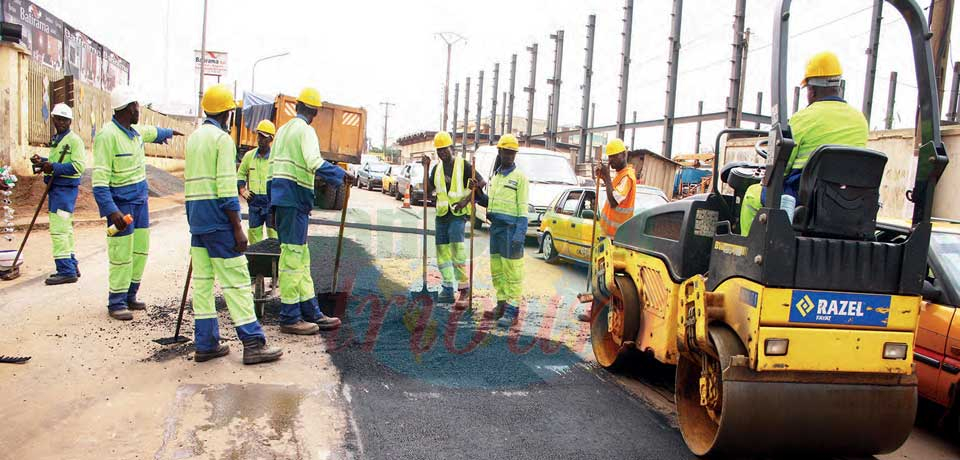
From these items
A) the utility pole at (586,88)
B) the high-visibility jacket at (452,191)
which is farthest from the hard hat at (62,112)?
the utility pole at (586,88)

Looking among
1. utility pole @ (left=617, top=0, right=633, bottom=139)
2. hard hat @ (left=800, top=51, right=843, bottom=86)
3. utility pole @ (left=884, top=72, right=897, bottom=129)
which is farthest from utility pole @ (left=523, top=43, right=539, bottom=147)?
hard hat @ (left=800, top=51, right=843, bottom=86)

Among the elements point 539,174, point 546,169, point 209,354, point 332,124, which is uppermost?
point 332,124

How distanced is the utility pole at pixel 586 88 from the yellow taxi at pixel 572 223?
61.6ft

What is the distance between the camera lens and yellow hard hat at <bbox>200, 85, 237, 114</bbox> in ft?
15.9

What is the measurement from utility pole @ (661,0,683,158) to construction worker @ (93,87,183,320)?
1910 centimetres

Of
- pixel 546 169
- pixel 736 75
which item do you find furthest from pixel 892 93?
pixel 546 169

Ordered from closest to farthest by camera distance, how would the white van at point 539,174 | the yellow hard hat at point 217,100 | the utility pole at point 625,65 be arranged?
the yellow hard hat at point 217,100 < the white van at point 539,174 < the utility pole at point 625,65

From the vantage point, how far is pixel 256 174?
8195 millimetres

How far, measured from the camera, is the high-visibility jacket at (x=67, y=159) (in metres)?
6.92

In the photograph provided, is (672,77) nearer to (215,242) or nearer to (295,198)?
(295,198)

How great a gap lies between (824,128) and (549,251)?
7.77 metres

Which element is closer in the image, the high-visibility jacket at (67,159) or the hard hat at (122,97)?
the hard hat at (122,97)

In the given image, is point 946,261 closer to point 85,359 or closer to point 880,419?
point 880,419

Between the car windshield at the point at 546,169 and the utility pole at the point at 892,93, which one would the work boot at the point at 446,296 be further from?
the utility pole at the point at 892,93
